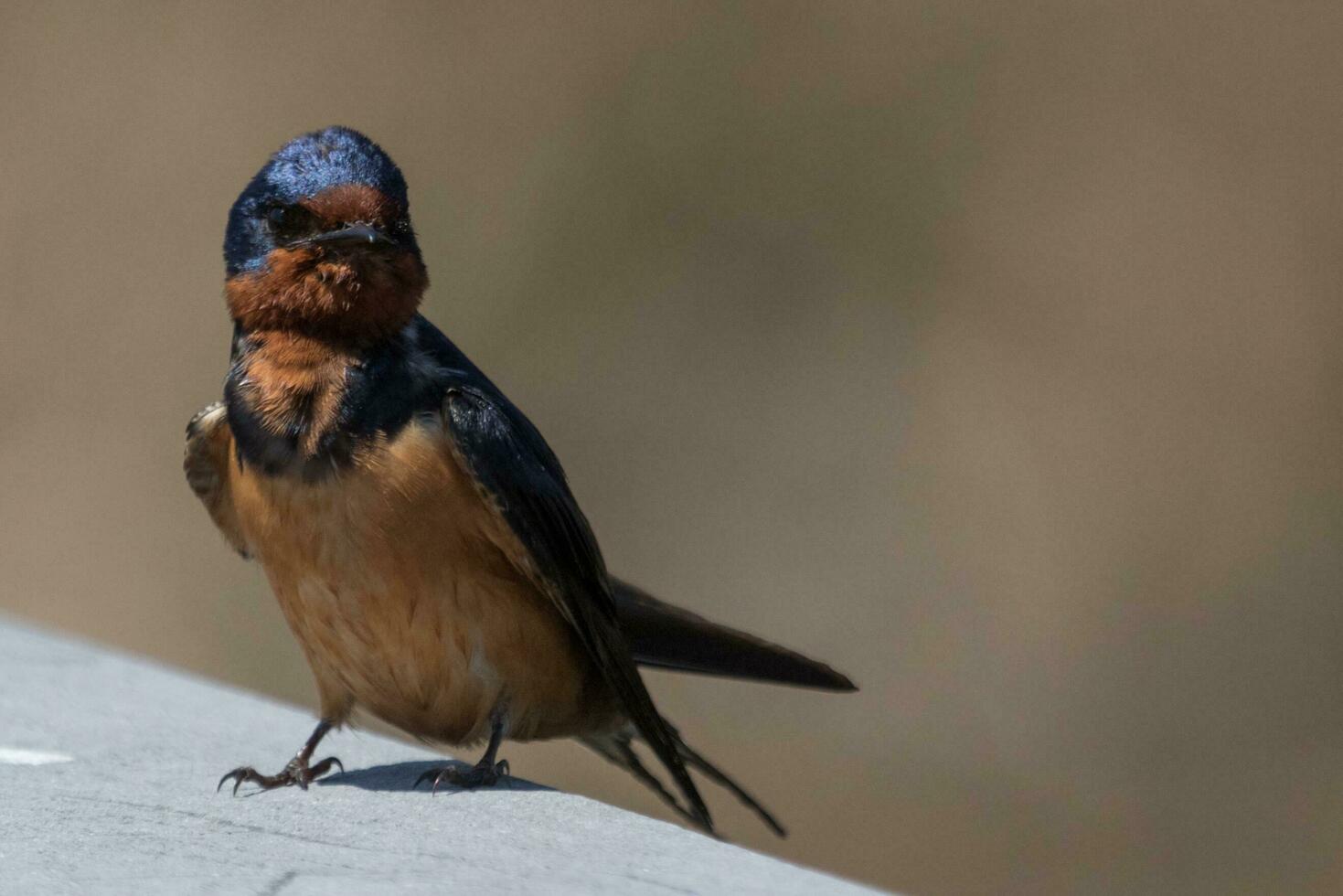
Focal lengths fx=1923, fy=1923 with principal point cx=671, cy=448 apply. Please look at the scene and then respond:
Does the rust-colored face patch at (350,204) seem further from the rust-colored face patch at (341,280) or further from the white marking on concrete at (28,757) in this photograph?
the white marking on concrete at (28,757)

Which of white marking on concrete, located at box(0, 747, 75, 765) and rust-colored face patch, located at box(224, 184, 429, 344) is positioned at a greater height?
rust-colored face patch, located at box(224, 184, 429, 344)

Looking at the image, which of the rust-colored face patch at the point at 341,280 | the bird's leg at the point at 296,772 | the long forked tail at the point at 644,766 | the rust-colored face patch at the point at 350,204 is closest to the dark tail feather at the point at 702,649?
the long forked tail at the point at 644,766

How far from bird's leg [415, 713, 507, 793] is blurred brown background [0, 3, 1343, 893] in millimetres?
4334

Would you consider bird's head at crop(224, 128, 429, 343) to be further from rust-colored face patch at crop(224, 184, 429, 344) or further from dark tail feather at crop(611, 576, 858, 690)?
dark tail feather at crop(611, 576, 858, 690)

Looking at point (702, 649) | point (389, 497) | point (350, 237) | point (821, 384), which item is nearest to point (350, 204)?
point (350, 237)

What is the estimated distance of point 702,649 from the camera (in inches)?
136

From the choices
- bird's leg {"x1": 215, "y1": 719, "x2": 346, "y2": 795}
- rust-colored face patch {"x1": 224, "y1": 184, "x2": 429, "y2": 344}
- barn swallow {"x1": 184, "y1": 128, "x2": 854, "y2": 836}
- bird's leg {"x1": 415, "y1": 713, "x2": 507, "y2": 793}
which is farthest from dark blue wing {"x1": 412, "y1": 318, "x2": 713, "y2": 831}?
bird's leg {"x1": 215, "y1": 719, "x2": 346, "y2": 795}

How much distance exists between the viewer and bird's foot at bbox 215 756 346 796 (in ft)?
9.35

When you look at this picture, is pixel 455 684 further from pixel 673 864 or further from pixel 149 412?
pixel 149 412

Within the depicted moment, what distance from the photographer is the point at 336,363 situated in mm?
3088

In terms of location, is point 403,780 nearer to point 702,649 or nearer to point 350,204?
point 702,649

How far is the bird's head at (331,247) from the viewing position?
10.2ft

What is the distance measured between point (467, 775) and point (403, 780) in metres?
0.11

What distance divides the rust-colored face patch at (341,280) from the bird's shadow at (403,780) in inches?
27.2
